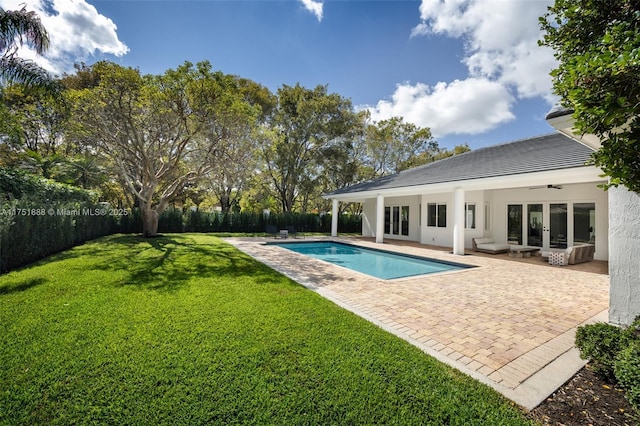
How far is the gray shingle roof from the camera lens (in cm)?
972

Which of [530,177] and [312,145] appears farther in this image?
[312,145]

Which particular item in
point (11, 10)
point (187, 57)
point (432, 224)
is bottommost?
point (432, 224)

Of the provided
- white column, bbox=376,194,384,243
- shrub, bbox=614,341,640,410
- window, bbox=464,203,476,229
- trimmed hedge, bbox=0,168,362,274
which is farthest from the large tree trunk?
shrub, bbox=614,341,640,410

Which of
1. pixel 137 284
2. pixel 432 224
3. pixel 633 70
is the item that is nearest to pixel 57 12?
pixel 137 284

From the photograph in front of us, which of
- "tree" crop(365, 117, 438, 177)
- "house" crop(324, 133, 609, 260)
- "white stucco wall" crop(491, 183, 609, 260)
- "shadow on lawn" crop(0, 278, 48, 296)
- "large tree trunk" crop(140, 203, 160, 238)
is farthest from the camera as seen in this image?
"tree" crop(365, 117, 438, 177)

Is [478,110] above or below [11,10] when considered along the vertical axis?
above

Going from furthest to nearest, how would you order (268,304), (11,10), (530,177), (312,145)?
(312,145), (530,177), (11,10), (268,304)

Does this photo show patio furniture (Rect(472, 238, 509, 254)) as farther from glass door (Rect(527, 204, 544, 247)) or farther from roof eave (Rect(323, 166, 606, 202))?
roof eave (Rect(323, 166, 606, 202))

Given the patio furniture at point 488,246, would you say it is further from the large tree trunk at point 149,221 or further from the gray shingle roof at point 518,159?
the large tree trunk at point 149,221

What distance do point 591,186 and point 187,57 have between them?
65.6ft

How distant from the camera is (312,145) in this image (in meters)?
28.6

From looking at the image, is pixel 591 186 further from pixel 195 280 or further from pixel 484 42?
pixel 195 280

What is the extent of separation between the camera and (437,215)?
17.1 metres

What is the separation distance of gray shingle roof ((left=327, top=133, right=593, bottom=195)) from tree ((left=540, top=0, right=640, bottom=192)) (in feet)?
24.9
